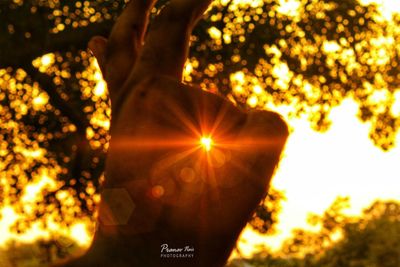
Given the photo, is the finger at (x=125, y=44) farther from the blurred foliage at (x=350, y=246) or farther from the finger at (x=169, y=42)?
the blurred foliage at (x=350, y=246)

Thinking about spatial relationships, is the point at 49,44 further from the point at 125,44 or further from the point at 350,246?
the point at 350,246

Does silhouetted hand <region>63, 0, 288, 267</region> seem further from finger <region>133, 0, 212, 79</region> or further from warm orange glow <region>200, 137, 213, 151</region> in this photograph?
finger <region>133, 0, 212, 79</region>

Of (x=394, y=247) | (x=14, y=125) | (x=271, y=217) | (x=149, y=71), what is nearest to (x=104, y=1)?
(x=14, y=125)

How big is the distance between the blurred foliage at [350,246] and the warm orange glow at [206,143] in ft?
118

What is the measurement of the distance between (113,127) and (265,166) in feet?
4.39

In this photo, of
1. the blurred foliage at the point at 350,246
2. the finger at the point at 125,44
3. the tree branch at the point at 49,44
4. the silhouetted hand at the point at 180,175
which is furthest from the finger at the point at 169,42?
the blurred foliage at the point at 350,246

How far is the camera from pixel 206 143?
5.78 m

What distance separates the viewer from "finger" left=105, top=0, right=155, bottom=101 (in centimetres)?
654

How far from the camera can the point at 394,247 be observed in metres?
43.5

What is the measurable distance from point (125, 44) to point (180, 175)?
5.04 feet

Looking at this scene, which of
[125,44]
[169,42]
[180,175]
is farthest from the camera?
[125,44]

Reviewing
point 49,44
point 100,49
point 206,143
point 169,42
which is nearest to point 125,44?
point 100,49

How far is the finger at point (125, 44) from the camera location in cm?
654

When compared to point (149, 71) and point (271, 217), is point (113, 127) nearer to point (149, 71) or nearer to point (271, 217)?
point (149, 71)
